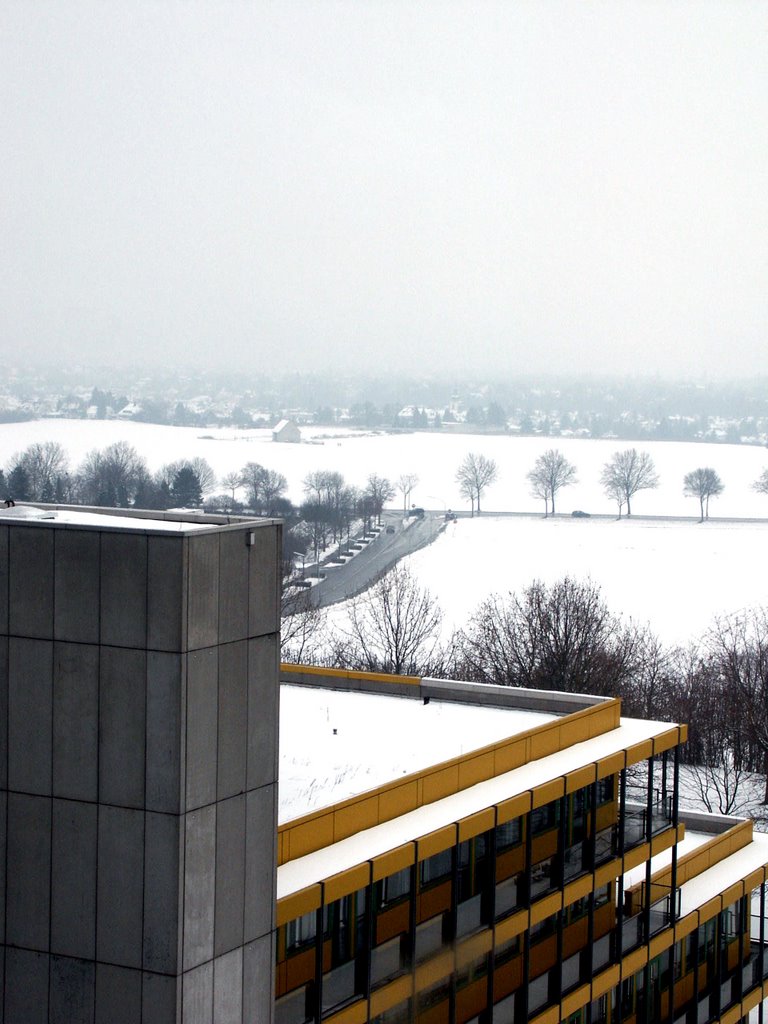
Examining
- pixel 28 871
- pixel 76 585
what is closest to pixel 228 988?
pixel 28 871

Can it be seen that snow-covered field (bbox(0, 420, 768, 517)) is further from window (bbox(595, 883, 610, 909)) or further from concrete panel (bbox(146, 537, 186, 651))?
concrete panel (bbox(146, 537, 186, 651))

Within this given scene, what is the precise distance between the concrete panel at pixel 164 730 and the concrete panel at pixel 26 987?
178cm

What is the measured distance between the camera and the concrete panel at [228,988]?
1141cm

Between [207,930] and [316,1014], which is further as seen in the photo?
[316,1014]

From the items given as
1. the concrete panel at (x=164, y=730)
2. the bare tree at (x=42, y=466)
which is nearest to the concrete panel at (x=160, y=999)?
the concrete panel at (x=164, y=730)

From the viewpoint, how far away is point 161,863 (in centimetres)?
1092

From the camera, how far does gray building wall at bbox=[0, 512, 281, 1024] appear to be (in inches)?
428

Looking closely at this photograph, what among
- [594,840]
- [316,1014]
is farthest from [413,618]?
[316,1014]

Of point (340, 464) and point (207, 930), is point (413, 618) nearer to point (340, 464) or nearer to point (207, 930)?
point (207, 930)

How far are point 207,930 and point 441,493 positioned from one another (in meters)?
148

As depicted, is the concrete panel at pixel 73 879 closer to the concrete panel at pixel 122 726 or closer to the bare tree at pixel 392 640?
the concrete panel at pixel 122 726

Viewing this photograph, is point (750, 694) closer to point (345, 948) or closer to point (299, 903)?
point (345, 948)

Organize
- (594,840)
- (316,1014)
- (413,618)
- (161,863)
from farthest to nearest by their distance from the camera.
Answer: (413,618), (594,840), (316,1014), (161,863)

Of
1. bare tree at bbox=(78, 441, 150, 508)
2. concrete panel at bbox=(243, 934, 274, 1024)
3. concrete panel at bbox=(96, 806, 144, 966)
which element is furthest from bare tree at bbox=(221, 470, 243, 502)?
concrete panel at bbox=(96, 806, 144, 966)
